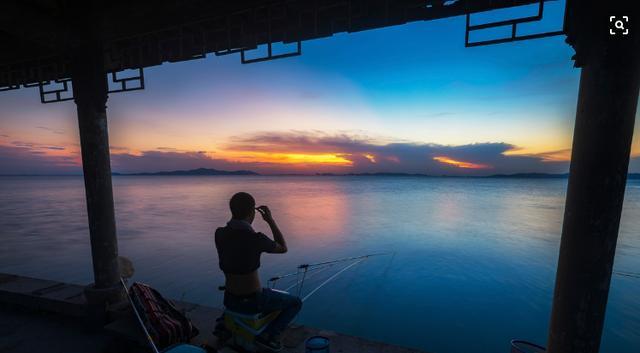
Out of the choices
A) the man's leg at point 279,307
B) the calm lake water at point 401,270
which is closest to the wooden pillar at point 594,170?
the man's leg at point 279,307

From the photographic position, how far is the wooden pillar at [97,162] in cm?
494

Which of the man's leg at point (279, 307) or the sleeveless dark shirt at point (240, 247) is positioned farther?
the man's leg at point (279, 307)

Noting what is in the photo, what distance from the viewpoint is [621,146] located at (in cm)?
246

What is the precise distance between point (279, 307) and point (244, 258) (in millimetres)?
868

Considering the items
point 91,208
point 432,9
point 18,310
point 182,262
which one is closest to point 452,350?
point 432,9

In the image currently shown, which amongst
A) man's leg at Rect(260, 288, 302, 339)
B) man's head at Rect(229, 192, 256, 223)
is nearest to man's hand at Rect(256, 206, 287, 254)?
man's head at Rect(229, 192, 256, 223)

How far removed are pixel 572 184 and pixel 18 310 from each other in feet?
31.6

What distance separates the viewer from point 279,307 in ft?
11.8

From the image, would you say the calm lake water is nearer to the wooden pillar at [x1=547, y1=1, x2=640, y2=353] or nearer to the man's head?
the wooden pillar at [x1=547, y1=1, x2=640, y2=353]

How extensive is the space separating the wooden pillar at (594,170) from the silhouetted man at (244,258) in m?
2.89

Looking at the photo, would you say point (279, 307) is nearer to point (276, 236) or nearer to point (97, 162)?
point (276, 236)

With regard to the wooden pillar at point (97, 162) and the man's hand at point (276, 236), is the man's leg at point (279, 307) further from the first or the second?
the wooden pillar at point (97, 162)

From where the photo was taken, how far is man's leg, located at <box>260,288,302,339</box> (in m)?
3.55

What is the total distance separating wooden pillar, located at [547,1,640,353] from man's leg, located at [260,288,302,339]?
2.83 metres
